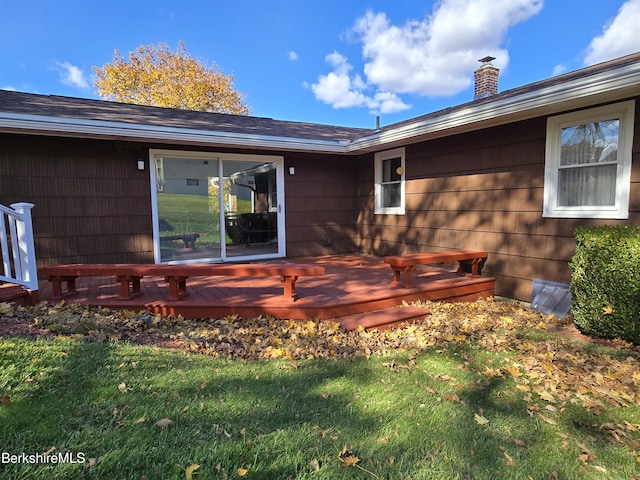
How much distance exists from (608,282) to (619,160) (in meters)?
1.41

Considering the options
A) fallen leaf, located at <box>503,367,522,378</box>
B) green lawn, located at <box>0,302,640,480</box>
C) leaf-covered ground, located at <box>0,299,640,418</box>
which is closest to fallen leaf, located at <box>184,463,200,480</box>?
green lawn, located at <box>0,302,640,480</box>

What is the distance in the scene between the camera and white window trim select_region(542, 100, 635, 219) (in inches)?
150

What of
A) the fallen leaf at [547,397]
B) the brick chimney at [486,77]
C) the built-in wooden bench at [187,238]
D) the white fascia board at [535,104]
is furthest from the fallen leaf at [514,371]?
the brick chimney at [486,77]

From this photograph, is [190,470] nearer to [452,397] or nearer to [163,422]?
[163,422]

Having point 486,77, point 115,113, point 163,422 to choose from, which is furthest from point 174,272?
point 486,77

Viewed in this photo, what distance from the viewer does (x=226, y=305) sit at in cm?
392

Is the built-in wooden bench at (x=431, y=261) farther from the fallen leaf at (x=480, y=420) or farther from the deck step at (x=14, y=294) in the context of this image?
the deck step at (x=14, y=294)

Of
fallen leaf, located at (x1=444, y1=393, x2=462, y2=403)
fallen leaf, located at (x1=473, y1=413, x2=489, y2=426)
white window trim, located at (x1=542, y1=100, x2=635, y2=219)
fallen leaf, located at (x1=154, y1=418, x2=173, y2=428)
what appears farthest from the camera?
white window trim, located at (x1=542, y1=100, x2=635, y2=219)

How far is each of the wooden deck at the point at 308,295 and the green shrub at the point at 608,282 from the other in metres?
1.48

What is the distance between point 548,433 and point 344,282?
10.3ft

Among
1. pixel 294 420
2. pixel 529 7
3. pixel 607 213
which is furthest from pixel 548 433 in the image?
pixel 529 7

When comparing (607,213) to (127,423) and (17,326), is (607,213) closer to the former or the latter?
(127,423)

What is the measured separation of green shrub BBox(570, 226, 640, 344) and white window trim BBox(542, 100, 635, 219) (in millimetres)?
500

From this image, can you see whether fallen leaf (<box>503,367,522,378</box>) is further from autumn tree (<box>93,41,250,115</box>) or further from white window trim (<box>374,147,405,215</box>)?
autumn tree (<box>93,41,250,115</box>)
